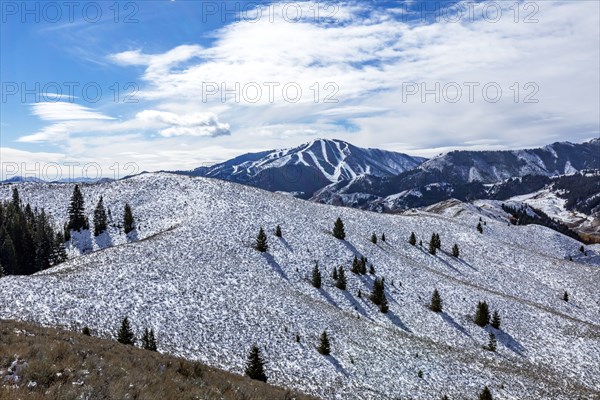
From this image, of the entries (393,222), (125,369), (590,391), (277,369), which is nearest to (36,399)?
(125,369)

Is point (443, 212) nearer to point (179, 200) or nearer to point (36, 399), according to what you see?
point (179, 200)

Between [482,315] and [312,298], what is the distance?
64.9ft

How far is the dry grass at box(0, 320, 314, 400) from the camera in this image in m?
11.9

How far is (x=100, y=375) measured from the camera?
1327 cm

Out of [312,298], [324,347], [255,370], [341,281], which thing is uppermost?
[341,281]

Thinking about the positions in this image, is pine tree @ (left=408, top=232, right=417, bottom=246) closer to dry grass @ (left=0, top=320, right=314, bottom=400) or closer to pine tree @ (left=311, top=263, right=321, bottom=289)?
pine tree @ (left=311, top=263, right=321, bottom=289)

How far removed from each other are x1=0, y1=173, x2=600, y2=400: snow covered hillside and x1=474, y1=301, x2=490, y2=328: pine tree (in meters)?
0.76

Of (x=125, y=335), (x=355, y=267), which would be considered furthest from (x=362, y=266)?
(x=125, y=335)

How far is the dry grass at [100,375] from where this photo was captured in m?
11.9

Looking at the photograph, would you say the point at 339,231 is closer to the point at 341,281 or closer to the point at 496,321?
the point at 341,281

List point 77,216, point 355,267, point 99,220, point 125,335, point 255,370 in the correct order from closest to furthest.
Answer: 1. point 255,370
2. point 125,335
3. point 355,267
4. point 99,220
5. point 77,216

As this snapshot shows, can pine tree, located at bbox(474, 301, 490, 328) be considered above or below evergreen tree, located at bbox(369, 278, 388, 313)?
below

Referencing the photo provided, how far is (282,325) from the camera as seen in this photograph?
3272 cm

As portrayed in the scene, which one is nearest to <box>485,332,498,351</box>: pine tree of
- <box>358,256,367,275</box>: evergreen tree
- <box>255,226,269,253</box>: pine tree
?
<box>358,256,367,275</box>: evergreen tree
